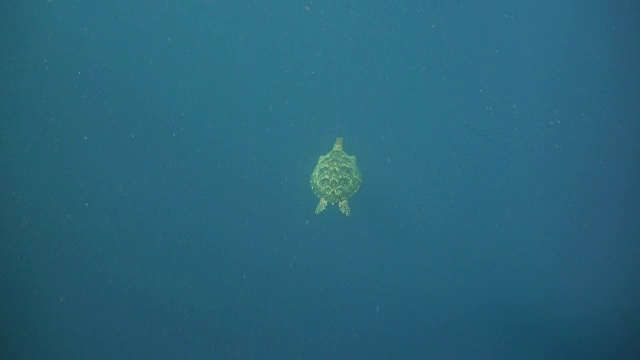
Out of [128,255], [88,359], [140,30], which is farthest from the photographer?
[140,30]

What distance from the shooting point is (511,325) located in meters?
4.67

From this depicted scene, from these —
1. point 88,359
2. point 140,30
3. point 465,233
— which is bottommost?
point 88,359

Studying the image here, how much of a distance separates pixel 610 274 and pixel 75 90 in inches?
291

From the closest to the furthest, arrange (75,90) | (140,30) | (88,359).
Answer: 1. (88,359)
2. (75,90)
3. (140,30)

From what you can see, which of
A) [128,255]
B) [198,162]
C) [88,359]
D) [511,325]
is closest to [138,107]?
[198,162]

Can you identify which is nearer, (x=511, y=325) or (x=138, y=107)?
(x=511, y=325)

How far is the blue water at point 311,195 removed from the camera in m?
4.34

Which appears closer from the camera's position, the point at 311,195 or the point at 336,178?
the point at 336,178

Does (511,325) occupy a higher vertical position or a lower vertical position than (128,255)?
lower

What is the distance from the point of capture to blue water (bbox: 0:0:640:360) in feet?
14.3

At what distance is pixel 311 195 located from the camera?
5.21 meters

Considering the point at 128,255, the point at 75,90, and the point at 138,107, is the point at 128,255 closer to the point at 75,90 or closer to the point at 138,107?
the point at 138,107

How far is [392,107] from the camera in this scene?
18.4ft

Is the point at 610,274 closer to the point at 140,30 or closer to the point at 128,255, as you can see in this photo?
the point at 128,255
